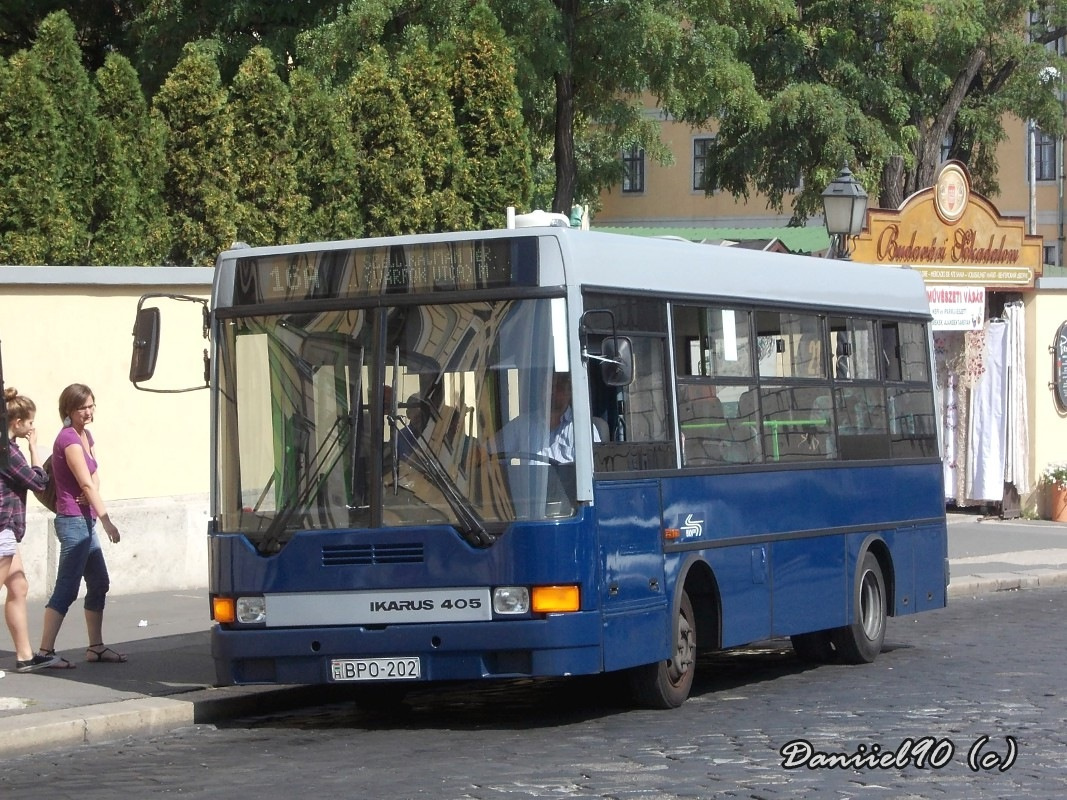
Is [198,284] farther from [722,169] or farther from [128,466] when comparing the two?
[722,169]

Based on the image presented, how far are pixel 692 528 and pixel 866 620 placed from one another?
292 centimetres

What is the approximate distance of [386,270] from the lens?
10.2 m

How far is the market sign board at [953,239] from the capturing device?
2441 cm

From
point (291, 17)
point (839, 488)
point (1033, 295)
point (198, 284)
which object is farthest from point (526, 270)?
point (1033, 295)

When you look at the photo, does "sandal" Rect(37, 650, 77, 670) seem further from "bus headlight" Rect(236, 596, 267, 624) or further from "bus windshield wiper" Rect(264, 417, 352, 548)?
"bus windshield wiper" Rect(264, 417, 352, 548)

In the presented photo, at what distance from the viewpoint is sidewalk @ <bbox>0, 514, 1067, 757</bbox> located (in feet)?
33.2

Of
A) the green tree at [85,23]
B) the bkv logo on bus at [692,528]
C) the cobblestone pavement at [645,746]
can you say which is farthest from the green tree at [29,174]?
the green tree at [85,23]

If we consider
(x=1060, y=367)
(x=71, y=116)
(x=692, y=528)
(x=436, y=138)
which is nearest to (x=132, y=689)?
(x=692, y=528)

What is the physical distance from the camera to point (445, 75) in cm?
2091

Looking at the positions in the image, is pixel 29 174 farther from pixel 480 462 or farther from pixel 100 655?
pixel 480 462

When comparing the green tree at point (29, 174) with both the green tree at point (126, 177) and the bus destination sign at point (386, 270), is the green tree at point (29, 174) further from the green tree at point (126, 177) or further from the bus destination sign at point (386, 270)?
the bus destination sign at point (386, 270)

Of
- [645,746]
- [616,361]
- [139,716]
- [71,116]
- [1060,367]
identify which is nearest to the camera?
[645,746]

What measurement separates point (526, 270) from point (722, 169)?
32.0 meters

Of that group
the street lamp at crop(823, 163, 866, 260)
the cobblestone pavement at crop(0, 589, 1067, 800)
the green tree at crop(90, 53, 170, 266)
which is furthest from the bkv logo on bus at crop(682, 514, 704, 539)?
the street lamp at crop(823, 163, 866, 260)
